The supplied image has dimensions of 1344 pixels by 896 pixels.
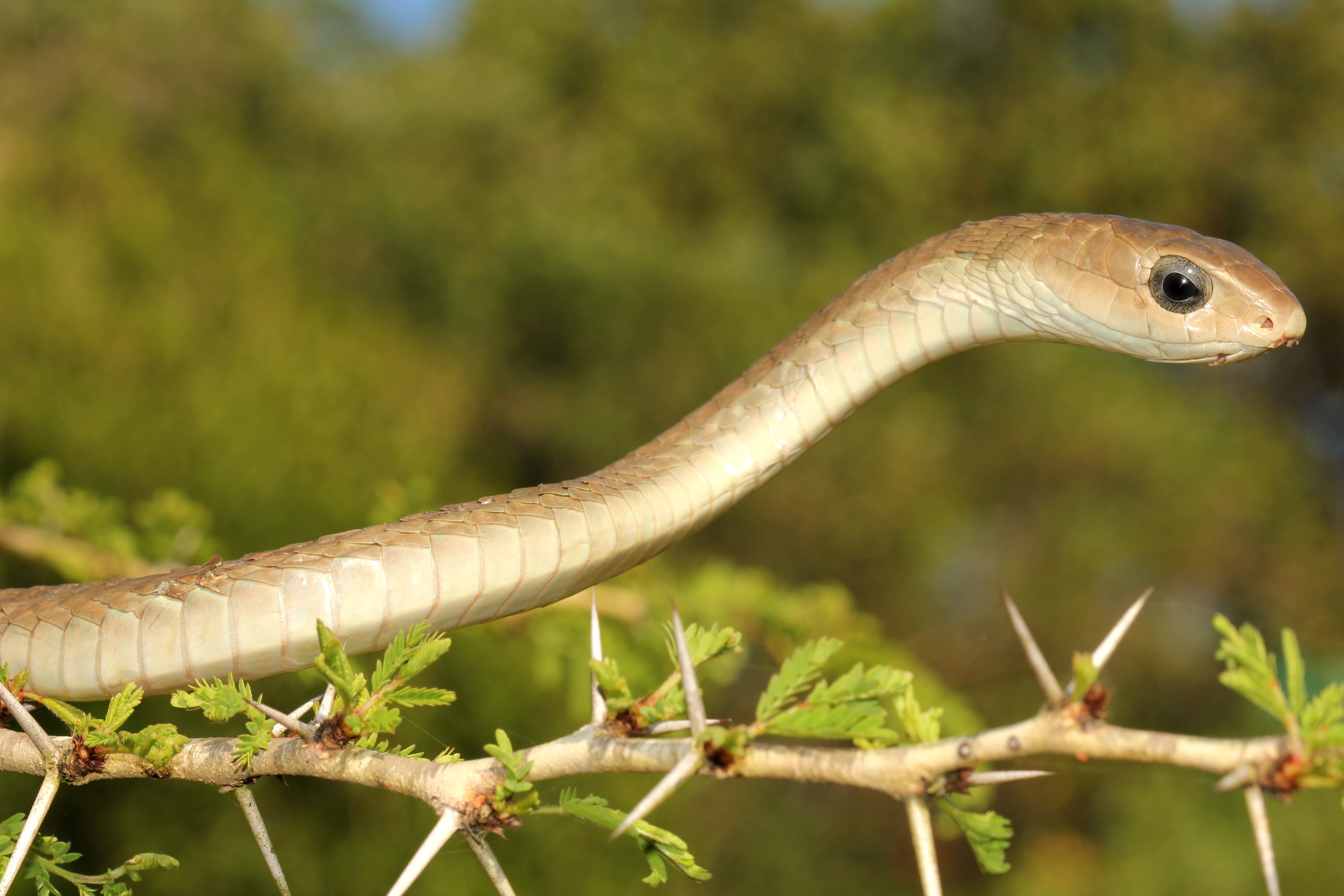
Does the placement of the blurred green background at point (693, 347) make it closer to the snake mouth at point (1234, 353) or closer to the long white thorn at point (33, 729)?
the snake mouth at point (1234, 353)

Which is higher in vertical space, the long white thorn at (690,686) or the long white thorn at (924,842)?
the long white thorn at (690,686)

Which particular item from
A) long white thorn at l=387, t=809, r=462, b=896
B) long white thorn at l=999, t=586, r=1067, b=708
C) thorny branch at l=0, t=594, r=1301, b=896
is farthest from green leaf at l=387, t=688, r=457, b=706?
long white thorn at l=999, t=586, r=1067, b=708

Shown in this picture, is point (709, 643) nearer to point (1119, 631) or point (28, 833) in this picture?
point (1119, 631)

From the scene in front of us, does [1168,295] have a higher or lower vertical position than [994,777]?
higher

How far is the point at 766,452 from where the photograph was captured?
2.15 meters

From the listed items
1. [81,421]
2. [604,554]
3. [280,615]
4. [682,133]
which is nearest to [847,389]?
[604,554]

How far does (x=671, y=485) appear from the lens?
6.73 feet

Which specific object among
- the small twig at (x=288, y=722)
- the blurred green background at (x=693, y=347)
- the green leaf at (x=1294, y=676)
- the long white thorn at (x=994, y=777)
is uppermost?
the blurred green background at (x=693, y=347)

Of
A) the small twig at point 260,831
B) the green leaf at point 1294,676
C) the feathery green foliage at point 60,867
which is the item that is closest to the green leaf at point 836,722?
the green leaf at point 1294,676

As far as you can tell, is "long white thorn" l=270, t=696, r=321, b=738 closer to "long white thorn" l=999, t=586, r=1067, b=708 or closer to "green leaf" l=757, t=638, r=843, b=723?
"green leaf" l=757, t=638, r=843, b=723

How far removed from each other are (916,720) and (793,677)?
170 mm

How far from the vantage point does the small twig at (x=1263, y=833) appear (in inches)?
35.3

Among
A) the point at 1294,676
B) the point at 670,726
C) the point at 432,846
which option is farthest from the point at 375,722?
the point at 1294,676

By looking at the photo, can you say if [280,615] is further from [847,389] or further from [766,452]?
[847,389]
